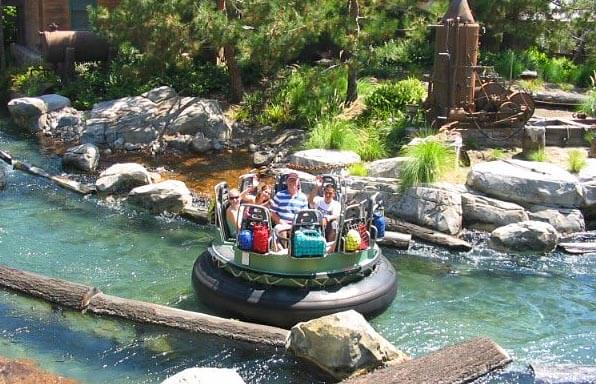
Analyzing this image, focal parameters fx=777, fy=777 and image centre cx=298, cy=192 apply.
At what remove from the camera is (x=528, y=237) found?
1169 centimetres

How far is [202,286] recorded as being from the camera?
9242 mm

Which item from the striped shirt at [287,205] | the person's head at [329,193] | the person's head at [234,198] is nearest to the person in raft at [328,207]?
the person's head at [329,193]

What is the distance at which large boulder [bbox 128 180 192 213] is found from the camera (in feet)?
43.9

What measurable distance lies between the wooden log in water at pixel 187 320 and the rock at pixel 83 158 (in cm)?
683

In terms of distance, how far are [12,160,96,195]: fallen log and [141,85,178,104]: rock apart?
3524mm

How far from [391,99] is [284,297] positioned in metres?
9.08

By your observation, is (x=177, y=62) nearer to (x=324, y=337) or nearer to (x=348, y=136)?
(x=348, y=136)

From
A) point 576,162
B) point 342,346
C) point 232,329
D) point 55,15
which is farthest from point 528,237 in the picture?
point 55,15

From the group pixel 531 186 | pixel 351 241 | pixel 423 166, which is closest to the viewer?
pixel 351 241

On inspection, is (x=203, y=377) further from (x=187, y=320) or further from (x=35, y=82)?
(x=35, y=82)

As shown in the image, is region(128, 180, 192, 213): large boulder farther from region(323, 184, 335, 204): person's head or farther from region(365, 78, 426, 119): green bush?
region(365, 78, 426, 119): green bush

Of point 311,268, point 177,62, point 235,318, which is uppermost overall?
point 177,62

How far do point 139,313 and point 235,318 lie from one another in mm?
1092

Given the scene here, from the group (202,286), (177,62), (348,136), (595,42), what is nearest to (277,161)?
(348,136)
